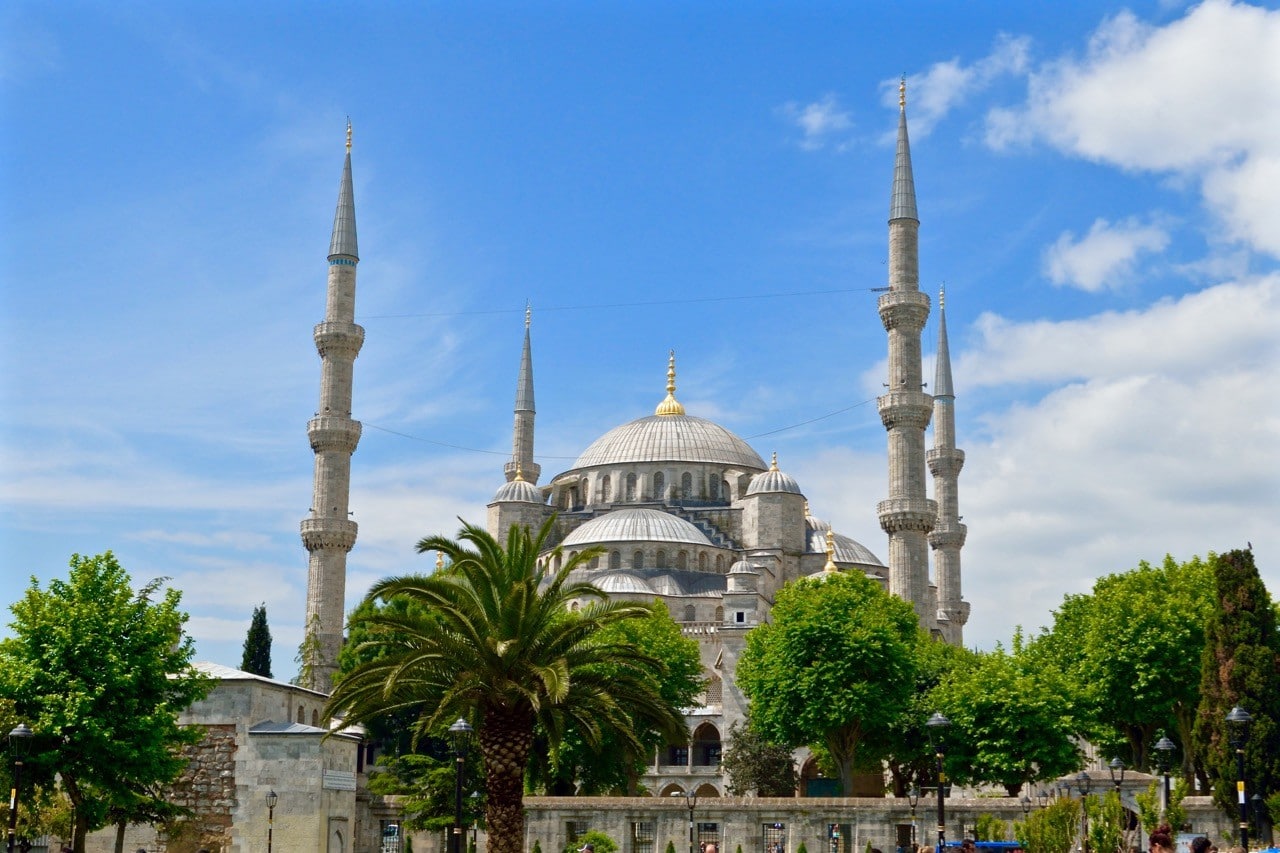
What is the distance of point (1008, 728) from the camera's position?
126 ft

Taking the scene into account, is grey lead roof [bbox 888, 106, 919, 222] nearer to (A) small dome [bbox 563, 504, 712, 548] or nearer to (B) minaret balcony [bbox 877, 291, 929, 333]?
(B) minaret balcony [bbox 877, 291, 929, 333]

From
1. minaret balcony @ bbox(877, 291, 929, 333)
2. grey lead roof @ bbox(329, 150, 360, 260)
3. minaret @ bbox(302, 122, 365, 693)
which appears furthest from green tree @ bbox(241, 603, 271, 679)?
minaret balcony @ bbox(877, 291, 929, 333)

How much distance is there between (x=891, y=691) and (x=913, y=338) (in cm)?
1680

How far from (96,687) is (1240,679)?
22217mm

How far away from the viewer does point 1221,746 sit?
3069 cm

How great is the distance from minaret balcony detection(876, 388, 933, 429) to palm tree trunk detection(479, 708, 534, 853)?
33600 millimetres

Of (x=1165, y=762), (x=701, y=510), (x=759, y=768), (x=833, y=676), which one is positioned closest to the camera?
(x=1165, y=762)

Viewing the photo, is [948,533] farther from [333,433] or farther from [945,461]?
[333,433]

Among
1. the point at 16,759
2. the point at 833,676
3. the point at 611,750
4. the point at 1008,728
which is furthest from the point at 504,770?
the point at 833,676

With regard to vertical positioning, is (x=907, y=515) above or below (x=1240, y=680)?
above

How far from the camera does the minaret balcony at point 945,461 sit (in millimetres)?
65812

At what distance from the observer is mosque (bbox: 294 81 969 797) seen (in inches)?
2133

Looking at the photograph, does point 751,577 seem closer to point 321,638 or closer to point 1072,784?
point 321,638

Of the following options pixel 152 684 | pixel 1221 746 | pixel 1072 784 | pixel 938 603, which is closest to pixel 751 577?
pixel 938 603
